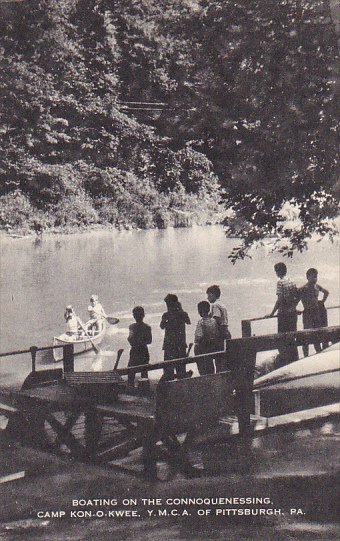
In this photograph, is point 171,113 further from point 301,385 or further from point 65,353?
point 301,385

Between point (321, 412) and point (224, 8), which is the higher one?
point (224, 8)

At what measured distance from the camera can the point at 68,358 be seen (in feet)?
14.6

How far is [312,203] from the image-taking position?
4102 mm

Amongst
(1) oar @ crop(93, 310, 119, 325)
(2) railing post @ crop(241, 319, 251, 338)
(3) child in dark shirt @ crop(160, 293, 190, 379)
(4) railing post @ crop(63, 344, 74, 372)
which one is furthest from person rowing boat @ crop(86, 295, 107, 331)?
(2) railing post @ crop(241, 319, 251, 338)

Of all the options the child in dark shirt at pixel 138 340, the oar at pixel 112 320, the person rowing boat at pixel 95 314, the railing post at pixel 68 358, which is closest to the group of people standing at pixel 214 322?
the child in dark shirt at pixel 138 340

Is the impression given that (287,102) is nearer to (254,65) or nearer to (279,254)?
(254,65)

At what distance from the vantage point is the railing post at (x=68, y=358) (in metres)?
4.41

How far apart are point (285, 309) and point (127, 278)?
3.61 feet

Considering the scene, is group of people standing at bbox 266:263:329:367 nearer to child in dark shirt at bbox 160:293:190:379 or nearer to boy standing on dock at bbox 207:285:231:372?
boy standing on dock at bbox 207:285:231:372

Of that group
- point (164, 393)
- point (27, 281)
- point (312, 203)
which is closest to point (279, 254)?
point (312, 203)

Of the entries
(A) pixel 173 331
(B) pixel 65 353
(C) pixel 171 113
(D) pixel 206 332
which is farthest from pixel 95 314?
(C) pixel 171 113

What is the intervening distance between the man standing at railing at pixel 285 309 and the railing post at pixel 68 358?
127 centimetres

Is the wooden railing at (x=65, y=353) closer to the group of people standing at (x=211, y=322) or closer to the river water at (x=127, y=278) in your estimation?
the river water at (x=127, y=278)

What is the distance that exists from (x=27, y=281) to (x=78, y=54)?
1.45 m
